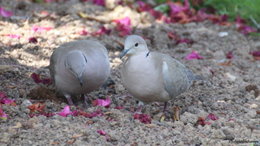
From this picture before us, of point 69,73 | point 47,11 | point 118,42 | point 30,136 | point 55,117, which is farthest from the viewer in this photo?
point 47,11

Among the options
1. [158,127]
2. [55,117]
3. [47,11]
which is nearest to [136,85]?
[158,127]

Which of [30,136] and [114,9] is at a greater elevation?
[114,9]

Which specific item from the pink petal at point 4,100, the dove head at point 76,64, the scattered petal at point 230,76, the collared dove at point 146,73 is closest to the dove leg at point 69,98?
the dove head at point 76,64

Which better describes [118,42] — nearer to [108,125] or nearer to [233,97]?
[233,97]

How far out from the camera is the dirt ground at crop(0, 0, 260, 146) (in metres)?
4.40

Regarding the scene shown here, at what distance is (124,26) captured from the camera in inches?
312

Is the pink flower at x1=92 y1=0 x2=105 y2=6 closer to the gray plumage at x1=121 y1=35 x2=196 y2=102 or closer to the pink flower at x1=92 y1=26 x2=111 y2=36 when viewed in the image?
the pink flower at x1=92 y1=26 x2=111 y2=36

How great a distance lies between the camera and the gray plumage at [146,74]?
492cm

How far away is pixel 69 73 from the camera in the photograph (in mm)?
5297

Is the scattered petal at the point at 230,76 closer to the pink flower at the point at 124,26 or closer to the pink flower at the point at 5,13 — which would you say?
the pink flower at the point at 124,26

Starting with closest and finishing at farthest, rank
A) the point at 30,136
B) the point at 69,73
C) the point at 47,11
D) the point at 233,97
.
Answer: the point at 30,136 → the point at 69,73 → the point at 233,97 → the point at 47,11

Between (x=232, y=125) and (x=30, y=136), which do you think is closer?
(x=30, y=136)

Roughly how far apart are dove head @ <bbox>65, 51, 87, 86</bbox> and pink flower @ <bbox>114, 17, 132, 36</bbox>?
2463 millimetres

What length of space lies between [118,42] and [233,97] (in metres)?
2.05
